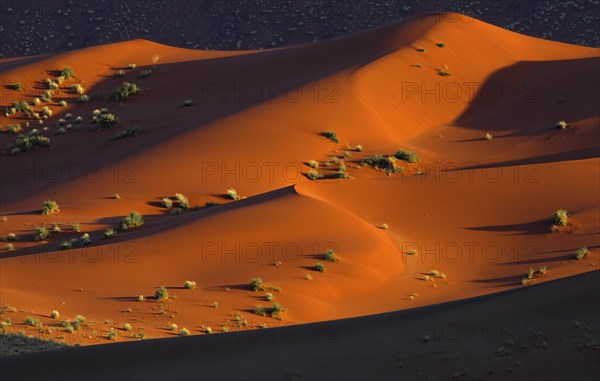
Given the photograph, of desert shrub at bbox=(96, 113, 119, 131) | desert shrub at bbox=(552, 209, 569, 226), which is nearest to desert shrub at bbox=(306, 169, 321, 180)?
desert shrub at bbox=(552, 209, 569, 226)

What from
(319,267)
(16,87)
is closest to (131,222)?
(319,267)

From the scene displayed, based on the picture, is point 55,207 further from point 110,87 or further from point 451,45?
point 451,45

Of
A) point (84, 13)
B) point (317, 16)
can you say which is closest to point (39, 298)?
point (317, 16)

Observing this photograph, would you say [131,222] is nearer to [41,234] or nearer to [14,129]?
[41,234]

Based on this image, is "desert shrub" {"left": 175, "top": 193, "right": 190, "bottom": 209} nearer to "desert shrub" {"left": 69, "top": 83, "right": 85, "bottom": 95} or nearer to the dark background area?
"desert shrub" {"left": 69, "top": 83, "right": 85, "bottom": 95}

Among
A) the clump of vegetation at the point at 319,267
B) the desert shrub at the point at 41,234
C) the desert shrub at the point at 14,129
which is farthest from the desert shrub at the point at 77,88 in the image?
the clump of vegetation at the point at 319,267
